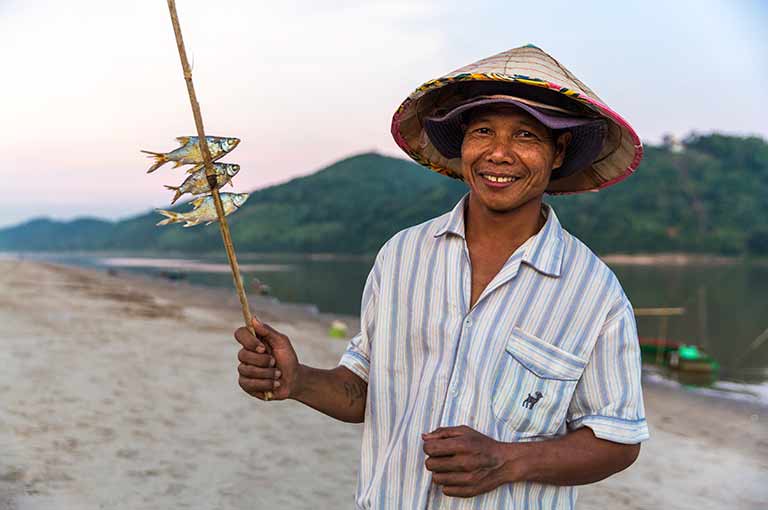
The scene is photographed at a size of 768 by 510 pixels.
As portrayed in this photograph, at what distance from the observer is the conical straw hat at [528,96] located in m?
1.67

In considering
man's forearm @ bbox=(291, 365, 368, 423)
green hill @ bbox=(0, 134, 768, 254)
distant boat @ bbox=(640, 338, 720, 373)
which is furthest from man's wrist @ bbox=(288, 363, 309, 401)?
green hill @ bbox=(0, 134, 768, 254)

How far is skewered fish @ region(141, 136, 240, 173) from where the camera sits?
1460 millimetres

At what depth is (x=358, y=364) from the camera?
189 centimetres

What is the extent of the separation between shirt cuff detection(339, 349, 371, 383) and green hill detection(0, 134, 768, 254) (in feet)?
184

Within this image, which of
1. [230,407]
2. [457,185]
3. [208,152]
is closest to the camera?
[208,152]

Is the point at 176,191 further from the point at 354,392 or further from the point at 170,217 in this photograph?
the point at 354,392

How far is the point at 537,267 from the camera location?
1670 mm

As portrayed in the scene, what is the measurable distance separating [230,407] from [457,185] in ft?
367

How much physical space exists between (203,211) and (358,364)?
2.11 ft

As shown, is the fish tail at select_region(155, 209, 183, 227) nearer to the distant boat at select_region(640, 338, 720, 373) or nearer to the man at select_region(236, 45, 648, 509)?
the man at select_region(236, 45, 648, 509)

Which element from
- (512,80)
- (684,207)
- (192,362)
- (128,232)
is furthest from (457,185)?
(512,80)

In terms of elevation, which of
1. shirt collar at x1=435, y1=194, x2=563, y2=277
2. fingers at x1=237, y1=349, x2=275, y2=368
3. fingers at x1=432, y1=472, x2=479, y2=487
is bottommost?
fingers at x1=432, y1=472, x2=479, y2=487

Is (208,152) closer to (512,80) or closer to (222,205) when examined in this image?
(222,205)

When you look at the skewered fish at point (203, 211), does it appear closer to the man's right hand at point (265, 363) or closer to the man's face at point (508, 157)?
the man's right hand at point (265, 363)
